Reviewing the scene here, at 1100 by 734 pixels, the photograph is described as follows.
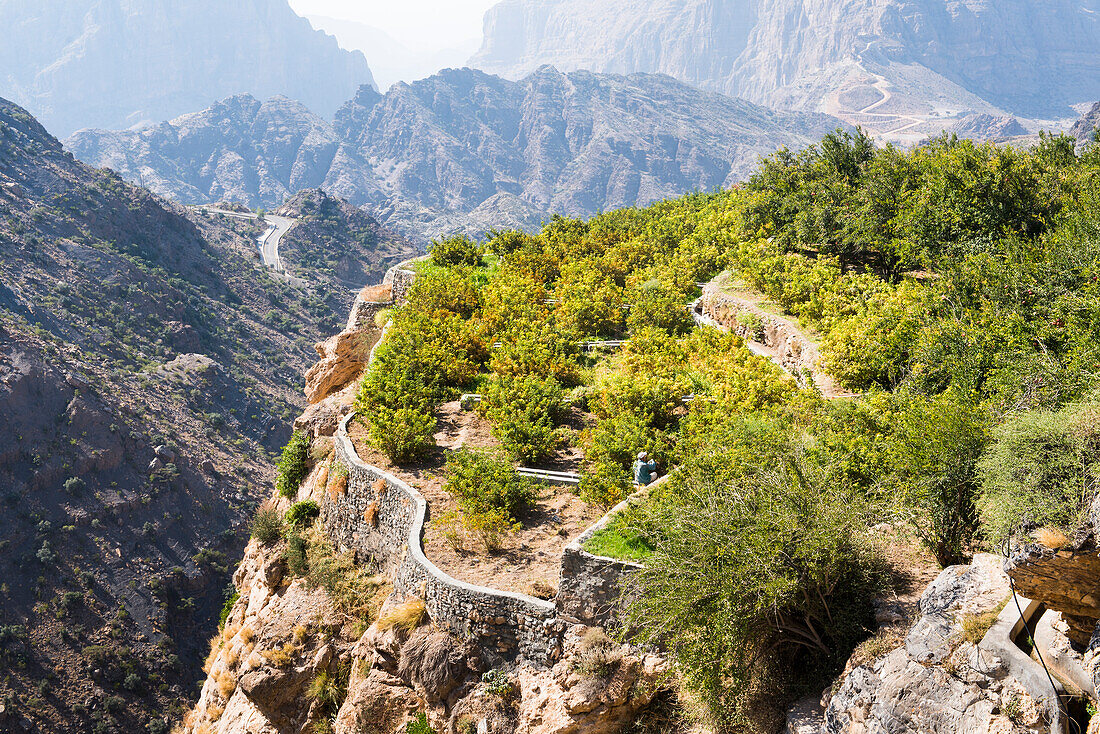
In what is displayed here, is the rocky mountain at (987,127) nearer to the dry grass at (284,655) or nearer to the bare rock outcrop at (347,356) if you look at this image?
the bare rock outcrop at (347,356)

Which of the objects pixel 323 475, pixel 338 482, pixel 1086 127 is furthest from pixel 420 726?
pixel 1086 127

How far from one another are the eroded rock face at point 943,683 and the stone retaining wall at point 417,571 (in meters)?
4.43

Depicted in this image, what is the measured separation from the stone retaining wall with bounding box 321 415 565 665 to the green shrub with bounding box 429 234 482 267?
13.4 meters

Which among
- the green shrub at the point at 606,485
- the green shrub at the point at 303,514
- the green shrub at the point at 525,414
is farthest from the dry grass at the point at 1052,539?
the green shrub at the point at 303,514

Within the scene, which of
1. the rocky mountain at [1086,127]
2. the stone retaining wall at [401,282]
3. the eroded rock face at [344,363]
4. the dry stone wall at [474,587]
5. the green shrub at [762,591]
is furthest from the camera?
the rocky mountain at [1086,127]

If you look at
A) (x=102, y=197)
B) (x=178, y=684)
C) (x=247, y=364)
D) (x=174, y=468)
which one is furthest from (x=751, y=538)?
(x=102, y=197)

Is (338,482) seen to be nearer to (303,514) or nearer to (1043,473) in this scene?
(303,514)

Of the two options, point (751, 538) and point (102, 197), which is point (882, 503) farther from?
point (102, 197)

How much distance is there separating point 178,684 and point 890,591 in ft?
146

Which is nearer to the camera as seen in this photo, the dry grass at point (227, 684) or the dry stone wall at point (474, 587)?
the dry stone wall at point (474, 587)

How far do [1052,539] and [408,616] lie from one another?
934 cm

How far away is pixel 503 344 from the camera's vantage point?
19250 millimetres

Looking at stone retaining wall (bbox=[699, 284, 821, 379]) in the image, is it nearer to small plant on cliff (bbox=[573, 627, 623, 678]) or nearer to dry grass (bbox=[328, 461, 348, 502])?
small plant on cliff (bbox=[573, 627, 623, 678])

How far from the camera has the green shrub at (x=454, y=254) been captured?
95.2ft
